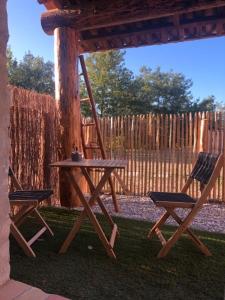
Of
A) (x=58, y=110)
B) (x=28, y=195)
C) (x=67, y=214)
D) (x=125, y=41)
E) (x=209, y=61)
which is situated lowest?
(x=67, y=214)

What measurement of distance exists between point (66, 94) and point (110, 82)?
56.8ft

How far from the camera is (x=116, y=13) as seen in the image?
198 inches

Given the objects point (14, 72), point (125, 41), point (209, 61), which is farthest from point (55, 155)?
point (209, 61)

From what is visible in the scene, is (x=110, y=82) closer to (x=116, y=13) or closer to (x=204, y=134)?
(x=204, y=134)

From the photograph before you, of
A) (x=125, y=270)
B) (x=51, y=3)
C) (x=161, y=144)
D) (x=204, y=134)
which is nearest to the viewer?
(x=125, y=270)

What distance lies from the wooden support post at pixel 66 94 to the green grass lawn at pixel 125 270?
155 centimetres

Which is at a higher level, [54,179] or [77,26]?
[77,26]

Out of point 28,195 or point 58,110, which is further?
point 58,110

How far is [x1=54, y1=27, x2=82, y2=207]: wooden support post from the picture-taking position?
521 centimetres

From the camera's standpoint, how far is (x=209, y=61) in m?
27.4

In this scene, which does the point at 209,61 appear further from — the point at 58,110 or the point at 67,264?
the point at 67,264

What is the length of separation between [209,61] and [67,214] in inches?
1015

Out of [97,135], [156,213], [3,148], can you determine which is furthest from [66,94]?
[3,148]

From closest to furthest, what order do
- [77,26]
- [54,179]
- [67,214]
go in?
[67,214], [77,26], [54,179]
